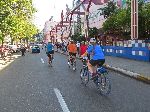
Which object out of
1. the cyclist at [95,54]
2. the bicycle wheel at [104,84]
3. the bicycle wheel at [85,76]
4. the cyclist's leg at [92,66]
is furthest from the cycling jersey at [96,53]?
the bicycle wheel at [85,76]

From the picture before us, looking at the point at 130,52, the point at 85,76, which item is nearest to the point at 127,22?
the point at 130,52

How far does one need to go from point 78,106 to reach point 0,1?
23.5m

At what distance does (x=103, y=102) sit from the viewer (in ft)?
31.4

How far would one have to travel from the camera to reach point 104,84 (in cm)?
1103

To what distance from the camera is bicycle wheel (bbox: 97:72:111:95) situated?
10.9 m

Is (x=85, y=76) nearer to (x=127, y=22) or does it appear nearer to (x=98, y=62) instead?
(x=98, y=62)

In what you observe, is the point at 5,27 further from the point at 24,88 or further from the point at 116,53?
the point at 24,88

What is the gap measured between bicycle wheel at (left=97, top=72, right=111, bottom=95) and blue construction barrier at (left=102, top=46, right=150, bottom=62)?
48.6ft

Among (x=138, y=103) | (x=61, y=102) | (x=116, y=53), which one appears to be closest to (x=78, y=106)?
(x=61, y=102)

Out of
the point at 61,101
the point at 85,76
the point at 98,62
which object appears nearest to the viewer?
the point at 61,101

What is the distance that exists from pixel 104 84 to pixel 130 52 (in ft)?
64.2

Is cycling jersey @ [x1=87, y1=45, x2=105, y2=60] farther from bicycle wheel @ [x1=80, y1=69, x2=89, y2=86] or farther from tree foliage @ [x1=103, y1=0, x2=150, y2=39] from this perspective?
tree foliage @ [x1=103, y1=0, x2=150, y2=39]

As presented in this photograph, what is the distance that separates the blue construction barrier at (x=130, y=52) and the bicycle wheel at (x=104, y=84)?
14805mm

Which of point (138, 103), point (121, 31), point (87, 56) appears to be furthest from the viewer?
point (121, 31)
